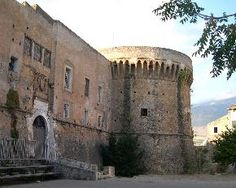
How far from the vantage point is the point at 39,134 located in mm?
20969

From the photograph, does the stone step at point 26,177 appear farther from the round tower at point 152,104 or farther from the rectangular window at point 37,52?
the round tower at point 152,104

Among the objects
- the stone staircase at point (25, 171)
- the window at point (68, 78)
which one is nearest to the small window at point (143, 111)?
the window at point (68, 78)

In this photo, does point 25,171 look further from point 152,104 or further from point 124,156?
point 152,104

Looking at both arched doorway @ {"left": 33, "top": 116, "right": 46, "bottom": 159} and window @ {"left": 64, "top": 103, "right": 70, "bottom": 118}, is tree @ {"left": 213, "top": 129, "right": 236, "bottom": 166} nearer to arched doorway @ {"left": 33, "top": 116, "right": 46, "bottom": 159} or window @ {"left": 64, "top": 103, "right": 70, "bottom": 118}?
window @ {"left": 64, "top": 103, "right": 70, "bottom": 118}

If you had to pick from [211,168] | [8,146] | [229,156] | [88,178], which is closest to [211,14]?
[88,178]

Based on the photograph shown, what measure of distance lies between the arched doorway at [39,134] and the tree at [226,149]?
12877mm

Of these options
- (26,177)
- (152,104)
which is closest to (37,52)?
(26,177)

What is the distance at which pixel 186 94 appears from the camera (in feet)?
107

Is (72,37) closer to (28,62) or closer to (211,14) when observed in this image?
(28,62)

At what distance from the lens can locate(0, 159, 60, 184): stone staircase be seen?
13.0 metres

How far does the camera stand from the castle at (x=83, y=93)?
18.8 m

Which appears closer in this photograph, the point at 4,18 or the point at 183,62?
the point at 4,18

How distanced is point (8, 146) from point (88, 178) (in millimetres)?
3533

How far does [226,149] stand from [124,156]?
682 centimetres
